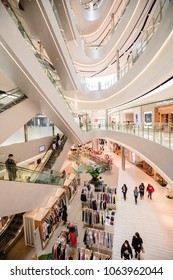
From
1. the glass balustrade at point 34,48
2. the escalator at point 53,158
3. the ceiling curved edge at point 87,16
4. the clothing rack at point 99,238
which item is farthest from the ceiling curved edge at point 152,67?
the ceiling curved edge at point 87,16

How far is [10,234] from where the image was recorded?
23.9 feet

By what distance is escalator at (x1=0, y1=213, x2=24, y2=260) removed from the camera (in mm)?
6534

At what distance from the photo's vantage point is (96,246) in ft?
20.2

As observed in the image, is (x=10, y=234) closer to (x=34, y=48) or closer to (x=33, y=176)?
(x=33, y=176)

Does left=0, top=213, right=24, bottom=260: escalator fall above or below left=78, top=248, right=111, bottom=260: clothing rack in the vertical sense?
below

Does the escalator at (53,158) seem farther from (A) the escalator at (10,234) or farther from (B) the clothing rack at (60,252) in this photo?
(B) the clothing rack at (60,252)

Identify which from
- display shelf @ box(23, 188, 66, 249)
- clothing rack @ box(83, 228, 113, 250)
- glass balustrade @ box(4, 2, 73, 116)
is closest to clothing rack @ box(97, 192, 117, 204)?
display shelf @ box(23, 188, 66, 249)

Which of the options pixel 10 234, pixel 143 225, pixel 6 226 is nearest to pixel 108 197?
pixel 143 225

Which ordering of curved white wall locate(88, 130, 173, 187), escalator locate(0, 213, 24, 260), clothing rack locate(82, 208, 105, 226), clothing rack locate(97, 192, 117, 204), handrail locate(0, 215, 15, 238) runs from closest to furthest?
curved white wall locate(88, 130, 173, 187) < escalator locate(0, 213, 24, 260) < clothing rack locate(82, 208, 105, 226) < handrail locate(0, 215, 15, 238) < clothing rack locate(97, 192, 117, 204)

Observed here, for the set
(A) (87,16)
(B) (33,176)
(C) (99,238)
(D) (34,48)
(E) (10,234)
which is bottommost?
(E) (10,234)

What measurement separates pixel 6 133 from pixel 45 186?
241cm

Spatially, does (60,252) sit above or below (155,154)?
below

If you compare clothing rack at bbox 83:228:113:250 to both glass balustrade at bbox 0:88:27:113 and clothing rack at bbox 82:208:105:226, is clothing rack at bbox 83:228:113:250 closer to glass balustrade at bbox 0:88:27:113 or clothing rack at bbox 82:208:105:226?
clothing rack at bbox 82:208:105:226
